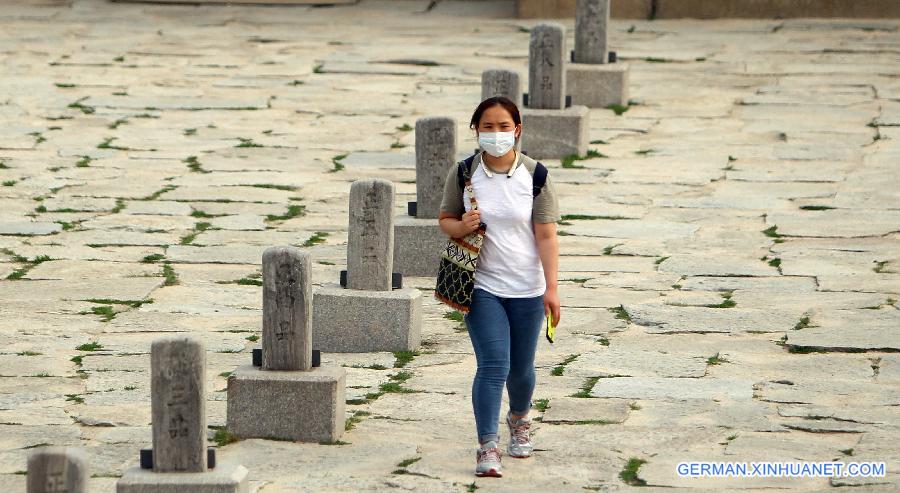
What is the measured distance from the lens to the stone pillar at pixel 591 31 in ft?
43.5

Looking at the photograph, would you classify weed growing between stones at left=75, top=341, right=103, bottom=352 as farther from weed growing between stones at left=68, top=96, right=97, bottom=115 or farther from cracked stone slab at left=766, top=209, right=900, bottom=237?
weed growing between stones at left=68, top=96, right=97, bottom=115

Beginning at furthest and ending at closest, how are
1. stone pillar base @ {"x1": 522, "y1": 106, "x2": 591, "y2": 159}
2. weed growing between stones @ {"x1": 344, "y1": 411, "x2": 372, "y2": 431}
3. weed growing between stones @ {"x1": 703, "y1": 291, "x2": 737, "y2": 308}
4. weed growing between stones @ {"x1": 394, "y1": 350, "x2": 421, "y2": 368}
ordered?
1. stone pillar base @ {"x1": 522, "y1": 106, "x2": 591, "y2": 159}
2. weed growing between stones @ {"x1": 703, "y1": 291, "x2": 737, "y2": 308}
3. weed growing between stones @ {"x1": 394, "y1": 350, "x2": 421, "y2": 368}
4. weed growing between stones @ {"x1": 344, "y1": 411, "x2": 372, "y2": 431}

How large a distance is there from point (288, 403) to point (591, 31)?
304 inches

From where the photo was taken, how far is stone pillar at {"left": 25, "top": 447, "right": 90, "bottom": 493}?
163 inches

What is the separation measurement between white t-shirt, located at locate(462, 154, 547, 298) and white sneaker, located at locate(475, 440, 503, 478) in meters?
0.51

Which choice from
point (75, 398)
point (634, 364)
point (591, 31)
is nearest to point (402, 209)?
point (634, 364)

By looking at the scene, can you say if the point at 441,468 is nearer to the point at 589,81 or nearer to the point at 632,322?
the point at 632,322

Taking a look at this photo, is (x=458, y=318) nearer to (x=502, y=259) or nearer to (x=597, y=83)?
(x=502, y=259)

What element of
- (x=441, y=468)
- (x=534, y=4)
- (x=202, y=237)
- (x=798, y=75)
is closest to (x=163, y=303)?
(x=202, y=237)

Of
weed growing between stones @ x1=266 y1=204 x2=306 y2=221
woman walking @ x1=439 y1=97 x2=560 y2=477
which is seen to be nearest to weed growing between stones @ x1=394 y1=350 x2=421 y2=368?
woman walking @ x1=439 y1=97 x2=560 y2=477

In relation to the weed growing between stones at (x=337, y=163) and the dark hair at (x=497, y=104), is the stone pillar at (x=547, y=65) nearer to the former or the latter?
the weed growing between stones at (x=337, y=163)

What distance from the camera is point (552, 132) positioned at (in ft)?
39.0

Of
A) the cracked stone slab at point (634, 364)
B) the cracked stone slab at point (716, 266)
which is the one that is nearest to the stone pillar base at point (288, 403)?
the cracked stone slab at point (634, 364)

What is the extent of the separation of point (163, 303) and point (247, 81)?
684 cm
